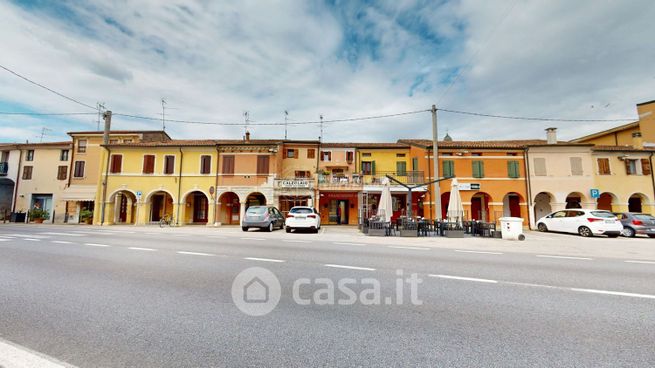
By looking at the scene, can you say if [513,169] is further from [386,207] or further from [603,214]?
[386,207]

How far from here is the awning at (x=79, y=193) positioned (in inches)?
1031

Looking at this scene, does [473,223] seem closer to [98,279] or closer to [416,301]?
[416,301]

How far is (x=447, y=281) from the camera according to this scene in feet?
16.1

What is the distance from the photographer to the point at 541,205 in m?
24.1

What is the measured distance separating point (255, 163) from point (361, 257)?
718 inches

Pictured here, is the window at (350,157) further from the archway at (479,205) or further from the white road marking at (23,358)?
the white road marking at (23,358)

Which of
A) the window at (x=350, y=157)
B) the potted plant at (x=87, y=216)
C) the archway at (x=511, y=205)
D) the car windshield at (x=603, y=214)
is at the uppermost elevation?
the window at (x=350, y=157)

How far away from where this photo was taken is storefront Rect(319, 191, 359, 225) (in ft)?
81.3

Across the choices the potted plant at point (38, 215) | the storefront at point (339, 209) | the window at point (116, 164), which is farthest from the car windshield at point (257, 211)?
the potted plant at point (38, 215)

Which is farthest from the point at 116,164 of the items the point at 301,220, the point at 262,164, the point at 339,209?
the point at 339,209

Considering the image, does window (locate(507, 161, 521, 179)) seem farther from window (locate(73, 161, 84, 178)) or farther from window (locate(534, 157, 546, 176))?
window (locate(73, 161, 84, 178))

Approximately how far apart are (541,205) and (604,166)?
538 cm

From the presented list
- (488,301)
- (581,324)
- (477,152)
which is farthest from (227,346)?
(477,152)

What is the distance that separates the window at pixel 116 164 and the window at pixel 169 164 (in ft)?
12.8
